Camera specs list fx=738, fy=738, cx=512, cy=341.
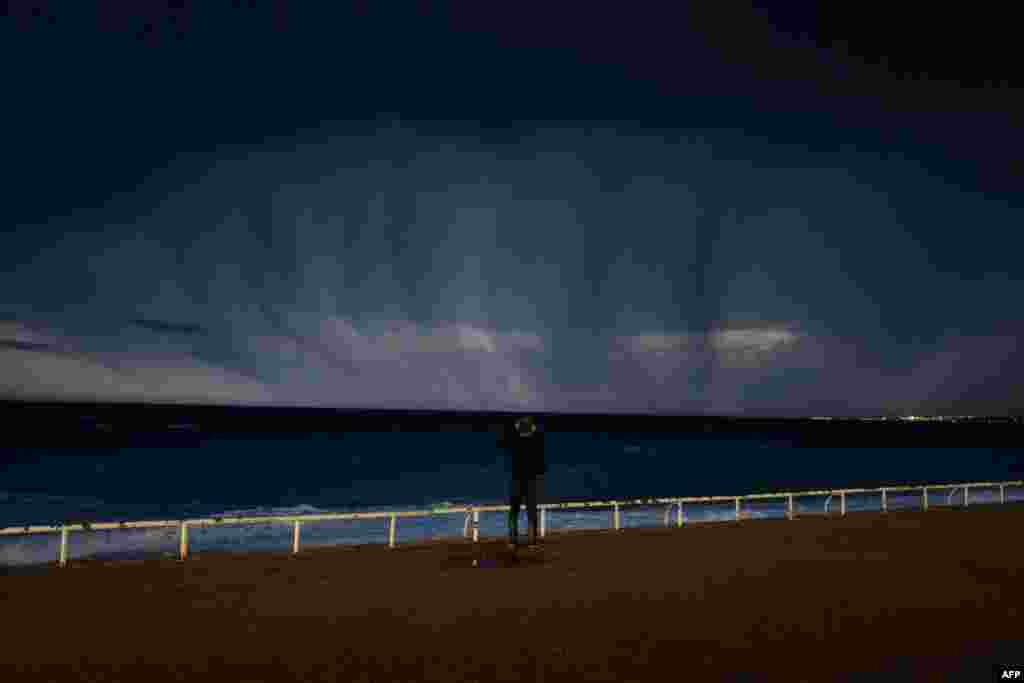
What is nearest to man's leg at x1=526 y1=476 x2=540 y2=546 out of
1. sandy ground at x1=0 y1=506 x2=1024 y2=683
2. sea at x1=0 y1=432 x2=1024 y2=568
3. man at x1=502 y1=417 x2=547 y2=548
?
man at x1=502 y1=417 x2=547 y2=548

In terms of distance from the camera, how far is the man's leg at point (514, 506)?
12.5m

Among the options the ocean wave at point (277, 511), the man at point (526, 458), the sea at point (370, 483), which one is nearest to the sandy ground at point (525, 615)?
the man at point (526, 458)

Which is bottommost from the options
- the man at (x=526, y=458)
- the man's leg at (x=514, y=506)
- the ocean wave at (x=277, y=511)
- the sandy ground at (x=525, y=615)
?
the ocean wave at (x=277, y=511)

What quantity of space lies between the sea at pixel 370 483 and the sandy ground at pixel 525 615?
17.3 feet

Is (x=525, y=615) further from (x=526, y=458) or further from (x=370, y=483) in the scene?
(x=370, y=483)

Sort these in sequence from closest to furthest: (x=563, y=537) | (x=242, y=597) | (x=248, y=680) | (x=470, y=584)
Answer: (x=248, y=680)
(x=242, y=597)
(x=470, y=584)
(x=563, y=537)

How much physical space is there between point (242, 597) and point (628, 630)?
207 inches

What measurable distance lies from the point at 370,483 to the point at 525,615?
5155 centimetres

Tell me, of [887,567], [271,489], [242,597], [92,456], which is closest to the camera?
[242,597]

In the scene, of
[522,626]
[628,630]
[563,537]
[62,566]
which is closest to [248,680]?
[522,626]

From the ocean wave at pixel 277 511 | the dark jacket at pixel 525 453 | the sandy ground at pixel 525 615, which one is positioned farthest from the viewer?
the ocean wave at pixel 277 511

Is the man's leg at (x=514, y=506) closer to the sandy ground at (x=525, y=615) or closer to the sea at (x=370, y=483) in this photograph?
the sandy ground at (x=525, y=615)

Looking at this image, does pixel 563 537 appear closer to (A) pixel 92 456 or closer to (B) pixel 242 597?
(B) pixel 242 597

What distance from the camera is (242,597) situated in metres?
10.1
